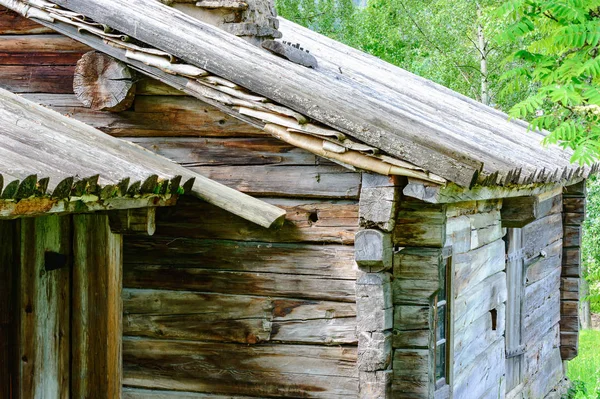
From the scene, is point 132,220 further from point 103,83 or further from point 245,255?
point 103,83

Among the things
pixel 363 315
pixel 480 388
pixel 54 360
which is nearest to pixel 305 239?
pixel 363 315

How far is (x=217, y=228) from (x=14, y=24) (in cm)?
200

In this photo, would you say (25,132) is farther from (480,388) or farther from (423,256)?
Result: (480,388)

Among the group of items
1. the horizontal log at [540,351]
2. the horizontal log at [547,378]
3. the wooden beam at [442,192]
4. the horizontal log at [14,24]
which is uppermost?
the horizontal log at [14,24]

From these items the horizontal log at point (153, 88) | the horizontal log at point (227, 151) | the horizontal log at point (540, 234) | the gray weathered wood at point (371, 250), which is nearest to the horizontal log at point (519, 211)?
the horizontal log at point (540, 234)

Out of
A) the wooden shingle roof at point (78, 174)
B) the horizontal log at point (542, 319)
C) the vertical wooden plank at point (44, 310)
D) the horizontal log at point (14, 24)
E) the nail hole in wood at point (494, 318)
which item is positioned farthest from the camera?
the horizontal log at point (542, 319)

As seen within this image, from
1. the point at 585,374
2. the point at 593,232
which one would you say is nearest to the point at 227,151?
the point at 585,374

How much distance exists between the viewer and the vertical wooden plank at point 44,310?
5.25 meters

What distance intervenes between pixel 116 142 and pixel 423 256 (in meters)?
2.01

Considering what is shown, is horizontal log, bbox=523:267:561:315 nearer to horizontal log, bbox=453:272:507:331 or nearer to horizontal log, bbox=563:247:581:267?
horizontal log, bbox=563:247:581:267

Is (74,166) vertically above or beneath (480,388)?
above

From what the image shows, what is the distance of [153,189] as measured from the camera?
5070 millimetres

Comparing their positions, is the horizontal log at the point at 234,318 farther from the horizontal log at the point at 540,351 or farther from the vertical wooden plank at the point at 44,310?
the horizontal log at the point at 540,351

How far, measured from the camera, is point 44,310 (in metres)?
5.32
